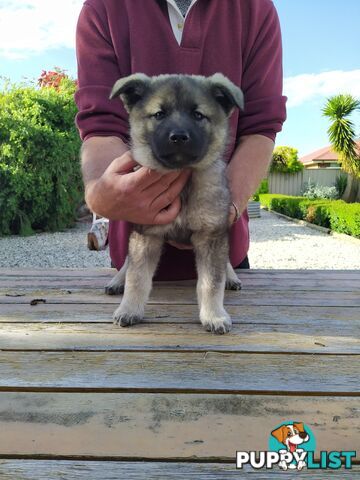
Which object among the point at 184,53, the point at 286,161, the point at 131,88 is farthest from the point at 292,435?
the point at 286,161

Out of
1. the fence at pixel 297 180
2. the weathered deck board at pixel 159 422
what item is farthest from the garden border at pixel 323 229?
the weathered deck board at pixel 159 422

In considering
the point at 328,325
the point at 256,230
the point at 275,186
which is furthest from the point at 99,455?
the point at 275,186

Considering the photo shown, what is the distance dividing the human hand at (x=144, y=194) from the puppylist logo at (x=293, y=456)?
121 centimetres

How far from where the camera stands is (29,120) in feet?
39.2

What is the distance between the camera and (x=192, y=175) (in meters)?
2.37

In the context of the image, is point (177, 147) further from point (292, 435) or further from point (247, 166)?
point (292, 435)

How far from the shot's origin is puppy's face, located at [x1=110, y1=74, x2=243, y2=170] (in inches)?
86.8

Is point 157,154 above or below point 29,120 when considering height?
below

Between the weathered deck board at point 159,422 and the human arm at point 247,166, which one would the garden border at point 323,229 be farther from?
the weathered deck board at point 159,422

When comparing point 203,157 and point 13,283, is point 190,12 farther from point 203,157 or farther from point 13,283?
point 13,283

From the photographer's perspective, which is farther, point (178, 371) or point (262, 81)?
point (262, 81)

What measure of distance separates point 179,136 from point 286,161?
2920cm

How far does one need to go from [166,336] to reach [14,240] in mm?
10490

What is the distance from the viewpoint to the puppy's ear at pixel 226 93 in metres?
2.32
